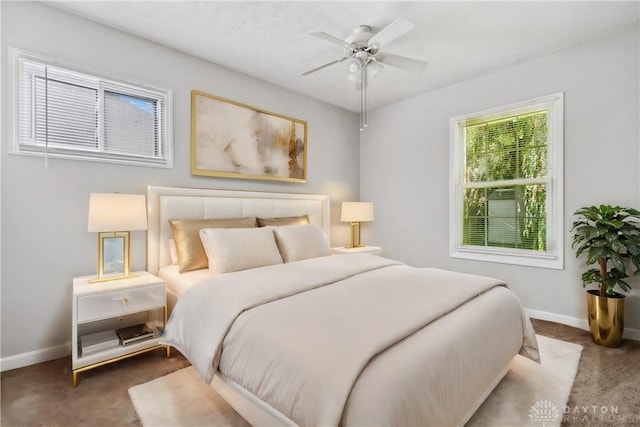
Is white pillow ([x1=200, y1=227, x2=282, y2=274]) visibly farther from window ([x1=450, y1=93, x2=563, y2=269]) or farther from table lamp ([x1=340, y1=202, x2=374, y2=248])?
window ([x1=450, y1=93, x2=563, y2=269])

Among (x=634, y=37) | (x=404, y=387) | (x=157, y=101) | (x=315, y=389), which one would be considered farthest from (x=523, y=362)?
(x=157, y=101)

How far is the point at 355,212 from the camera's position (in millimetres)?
4191

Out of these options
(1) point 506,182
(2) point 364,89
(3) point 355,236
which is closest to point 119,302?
(3) point 355,236

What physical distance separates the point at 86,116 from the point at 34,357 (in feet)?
5.99

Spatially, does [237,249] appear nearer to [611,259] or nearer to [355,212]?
[355,212]

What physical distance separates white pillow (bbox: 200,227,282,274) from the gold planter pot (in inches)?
105

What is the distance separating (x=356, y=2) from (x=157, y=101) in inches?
75.2

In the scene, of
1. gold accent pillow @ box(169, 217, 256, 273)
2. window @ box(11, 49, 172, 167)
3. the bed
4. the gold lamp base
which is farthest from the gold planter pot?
window @ box(11, 49, 172, 167)

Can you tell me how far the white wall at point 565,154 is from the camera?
2682mm

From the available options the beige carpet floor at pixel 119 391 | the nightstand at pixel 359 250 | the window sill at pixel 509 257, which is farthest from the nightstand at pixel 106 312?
the window sill at pixel 509 257

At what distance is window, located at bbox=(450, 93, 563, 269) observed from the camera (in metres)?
3.08

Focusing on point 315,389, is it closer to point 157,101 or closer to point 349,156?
point 157,101

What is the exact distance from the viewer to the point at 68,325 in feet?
7.77

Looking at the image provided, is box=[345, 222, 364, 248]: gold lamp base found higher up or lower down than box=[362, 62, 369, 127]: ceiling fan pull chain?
lower down
